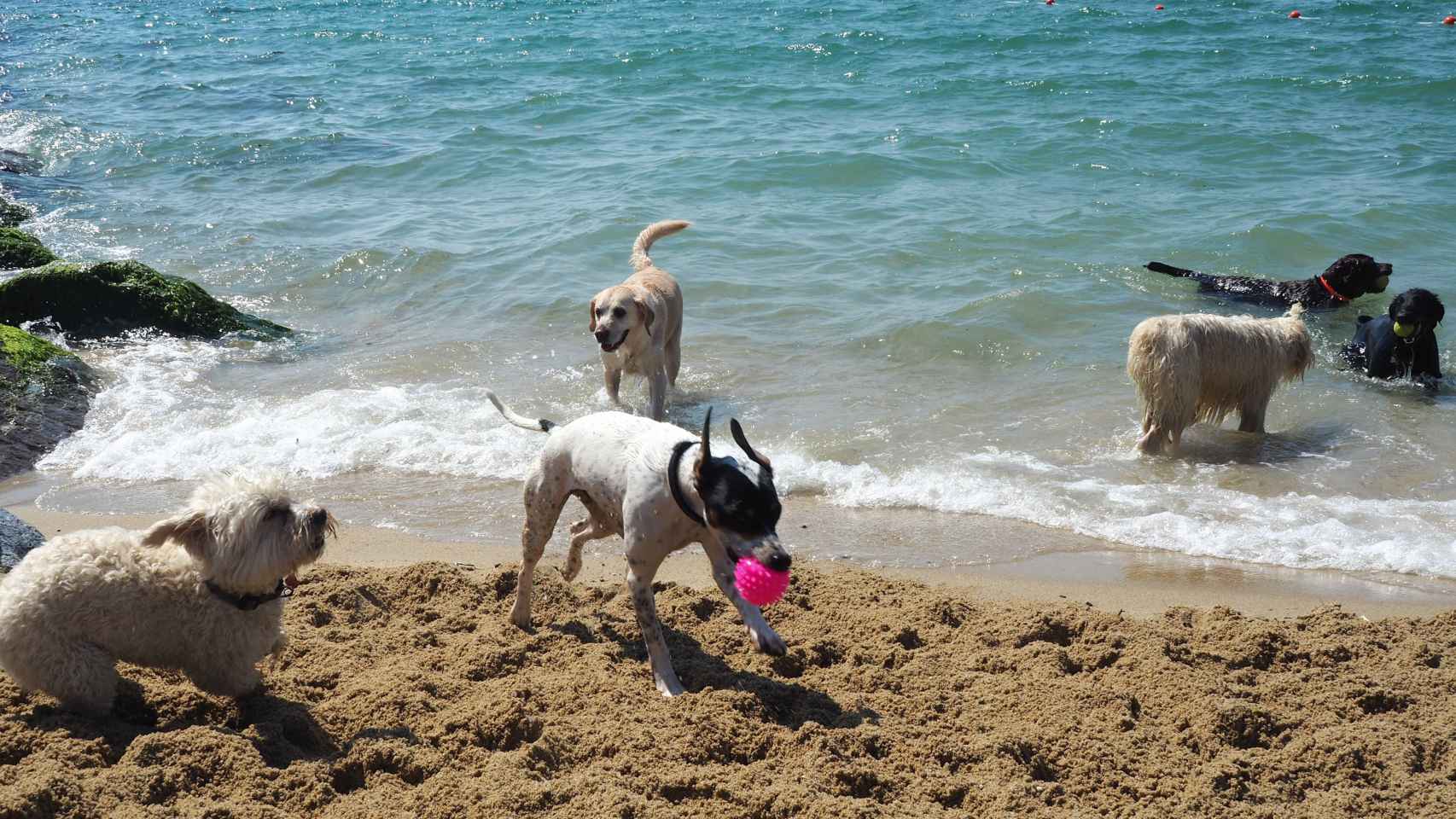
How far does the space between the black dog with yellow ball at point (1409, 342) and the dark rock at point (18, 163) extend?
18859 mm

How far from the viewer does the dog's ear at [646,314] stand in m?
8.60

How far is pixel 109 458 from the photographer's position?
7.99m

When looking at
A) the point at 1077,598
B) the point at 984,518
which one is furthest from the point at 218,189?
the point at 1077,598

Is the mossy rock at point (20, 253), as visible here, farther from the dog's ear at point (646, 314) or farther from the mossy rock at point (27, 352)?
the dog's ear at point (646, 314)

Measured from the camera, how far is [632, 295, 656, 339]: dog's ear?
8602mm

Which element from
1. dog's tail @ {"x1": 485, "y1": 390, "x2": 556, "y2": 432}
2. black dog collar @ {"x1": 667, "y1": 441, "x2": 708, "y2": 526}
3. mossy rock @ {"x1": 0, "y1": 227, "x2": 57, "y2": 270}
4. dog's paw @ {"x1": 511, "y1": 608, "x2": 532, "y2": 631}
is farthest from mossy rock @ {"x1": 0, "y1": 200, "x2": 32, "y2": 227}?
black dog collar @ {"x1": 667, "y1": 441, "x2": 708, "y2": 526}

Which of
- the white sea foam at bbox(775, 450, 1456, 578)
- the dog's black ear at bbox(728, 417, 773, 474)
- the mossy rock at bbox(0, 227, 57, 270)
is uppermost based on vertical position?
the dog's black ear at bbox(728, 417, 773, 474)

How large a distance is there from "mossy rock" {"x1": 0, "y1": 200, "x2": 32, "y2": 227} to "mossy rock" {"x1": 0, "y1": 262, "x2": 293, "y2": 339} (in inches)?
210

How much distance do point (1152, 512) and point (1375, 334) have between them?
369cm

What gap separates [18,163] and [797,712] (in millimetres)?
19270

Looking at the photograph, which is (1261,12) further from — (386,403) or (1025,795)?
(1025,795)

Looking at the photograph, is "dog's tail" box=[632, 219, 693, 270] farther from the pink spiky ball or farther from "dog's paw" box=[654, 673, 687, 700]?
the pink spiky ball

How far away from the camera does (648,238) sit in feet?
34.1

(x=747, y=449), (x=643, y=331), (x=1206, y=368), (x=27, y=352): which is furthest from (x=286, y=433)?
(x=1206, y=368)
